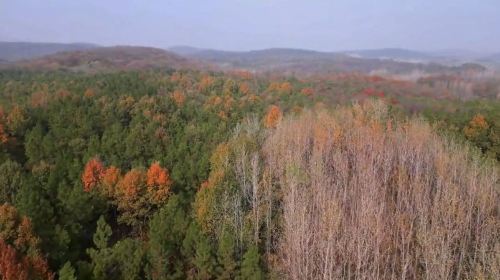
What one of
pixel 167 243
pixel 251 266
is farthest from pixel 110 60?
pixel 251 266

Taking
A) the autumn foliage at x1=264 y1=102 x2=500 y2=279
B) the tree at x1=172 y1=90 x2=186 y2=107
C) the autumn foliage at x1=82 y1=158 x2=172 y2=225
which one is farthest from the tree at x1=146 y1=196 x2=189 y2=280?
the tree at x1=172 y1=90 x2=186 y2=107

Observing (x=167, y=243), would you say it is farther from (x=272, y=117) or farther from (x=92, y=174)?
(x=272, y=117)

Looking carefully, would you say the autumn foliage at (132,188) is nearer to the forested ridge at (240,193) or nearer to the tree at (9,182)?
the forested ridge at (240,193)

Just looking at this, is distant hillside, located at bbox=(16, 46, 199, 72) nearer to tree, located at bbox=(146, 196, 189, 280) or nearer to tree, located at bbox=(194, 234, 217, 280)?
tree, located at bbox=(146, 196, 189, 280)

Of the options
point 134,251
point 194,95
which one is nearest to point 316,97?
point 194,95

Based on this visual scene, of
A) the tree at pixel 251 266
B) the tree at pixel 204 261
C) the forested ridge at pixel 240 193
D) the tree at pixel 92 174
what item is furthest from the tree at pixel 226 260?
the tree at pixel 92 174

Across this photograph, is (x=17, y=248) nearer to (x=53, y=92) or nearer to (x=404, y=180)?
(x=404, y=180)
